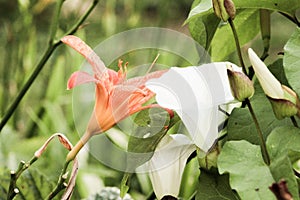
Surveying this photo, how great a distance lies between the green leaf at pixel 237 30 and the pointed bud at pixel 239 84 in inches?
8.6

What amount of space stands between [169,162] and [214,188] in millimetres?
48

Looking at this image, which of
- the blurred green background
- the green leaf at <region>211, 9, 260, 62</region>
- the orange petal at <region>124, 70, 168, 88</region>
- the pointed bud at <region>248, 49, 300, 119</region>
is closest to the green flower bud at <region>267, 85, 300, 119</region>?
the pointed bud at <region>248, 49, 300, 119</region>

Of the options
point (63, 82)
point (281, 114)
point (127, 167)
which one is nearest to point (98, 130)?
point (127, 167)

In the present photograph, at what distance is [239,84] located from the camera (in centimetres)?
59

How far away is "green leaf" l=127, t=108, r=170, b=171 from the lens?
26.2 inches

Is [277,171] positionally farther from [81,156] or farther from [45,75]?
[45,75]

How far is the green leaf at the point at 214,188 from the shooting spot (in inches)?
25.8

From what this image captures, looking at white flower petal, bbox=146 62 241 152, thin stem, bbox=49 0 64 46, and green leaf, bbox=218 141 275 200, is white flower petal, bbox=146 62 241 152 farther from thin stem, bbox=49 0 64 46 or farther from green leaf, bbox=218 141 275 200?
thin stem, bbox=49 0 64 46

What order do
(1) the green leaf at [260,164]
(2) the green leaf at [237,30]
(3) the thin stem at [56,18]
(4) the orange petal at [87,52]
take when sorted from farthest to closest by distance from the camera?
1. (3) the thin stem at [56,18]
2. (2) the green leaf at [237,30]
3. (4) the orange petal at [87,52]
4. (1) the green leaf at [260,164]

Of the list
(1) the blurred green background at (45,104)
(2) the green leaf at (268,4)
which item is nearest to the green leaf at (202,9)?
(2) the green leaf at (268,4)

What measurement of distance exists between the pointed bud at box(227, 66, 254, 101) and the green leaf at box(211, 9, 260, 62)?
22 centimetres

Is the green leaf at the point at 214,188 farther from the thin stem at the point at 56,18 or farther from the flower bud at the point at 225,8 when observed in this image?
the thin stem at the point at 56,18

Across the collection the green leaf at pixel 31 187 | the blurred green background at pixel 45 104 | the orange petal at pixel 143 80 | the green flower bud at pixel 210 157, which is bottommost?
the blurred green background at pixel 45 104

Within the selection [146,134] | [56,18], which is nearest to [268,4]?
[146,134]
